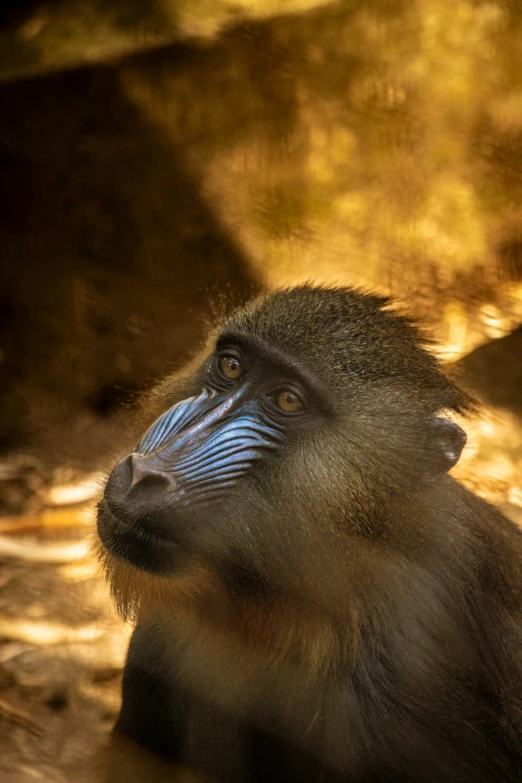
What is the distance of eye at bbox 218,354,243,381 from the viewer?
309cm

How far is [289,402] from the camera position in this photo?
295cm

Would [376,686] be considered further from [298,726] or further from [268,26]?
[268,26]

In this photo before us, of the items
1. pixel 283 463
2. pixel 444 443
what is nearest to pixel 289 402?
pixel 283 463

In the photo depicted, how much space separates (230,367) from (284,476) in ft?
1.46

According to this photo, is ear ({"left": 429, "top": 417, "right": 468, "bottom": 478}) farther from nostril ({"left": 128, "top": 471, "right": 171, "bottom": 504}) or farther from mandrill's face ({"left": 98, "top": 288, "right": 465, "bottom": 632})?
nostril ({"left": 128, "top": 471, "right": 171, "bottom": 504})

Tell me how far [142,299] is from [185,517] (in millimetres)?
3115

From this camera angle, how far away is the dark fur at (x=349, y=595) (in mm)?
2822

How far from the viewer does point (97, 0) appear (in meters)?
5.52

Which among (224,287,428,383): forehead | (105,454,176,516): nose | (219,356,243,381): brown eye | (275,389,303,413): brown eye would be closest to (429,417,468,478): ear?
(224,287,428,383): forehead

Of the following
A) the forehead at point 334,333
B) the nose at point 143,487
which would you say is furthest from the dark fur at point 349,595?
the nose at point 143,487

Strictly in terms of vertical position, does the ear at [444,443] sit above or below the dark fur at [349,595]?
above

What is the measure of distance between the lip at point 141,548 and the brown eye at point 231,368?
1.94 feet

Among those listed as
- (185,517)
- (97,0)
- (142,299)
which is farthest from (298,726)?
(97,0)

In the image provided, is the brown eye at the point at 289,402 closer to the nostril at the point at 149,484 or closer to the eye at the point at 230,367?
the eye at the point at 230,367
